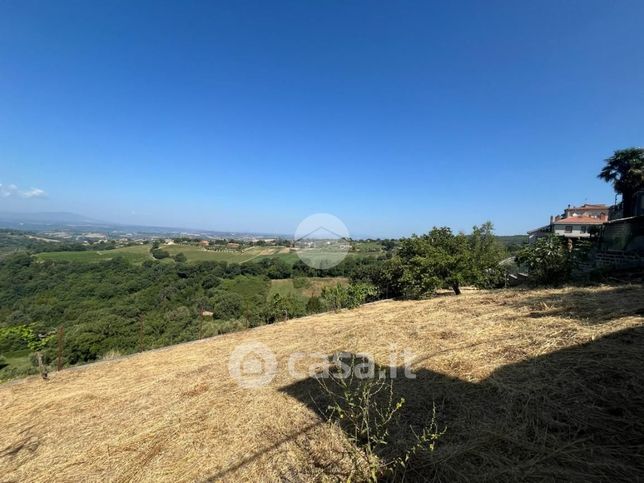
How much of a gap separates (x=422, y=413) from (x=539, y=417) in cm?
79

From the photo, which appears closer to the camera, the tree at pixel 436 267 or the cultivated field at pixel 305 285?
the tree at pixel 436 267

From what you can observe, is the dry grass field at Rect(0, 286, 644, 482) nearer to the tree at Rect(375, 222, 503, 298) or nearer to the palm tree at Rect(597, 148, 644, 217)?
the tree at Rect(375, 222, 503, 298)

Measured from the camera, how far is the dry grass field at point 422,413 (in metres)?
1.86

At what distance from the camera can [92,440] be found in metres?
2.88

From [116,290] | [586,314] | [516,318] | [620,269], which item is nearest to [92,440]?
[516,318]

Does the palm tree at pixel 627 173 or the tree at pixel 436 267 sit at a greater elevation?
the palm tree at pixel 627 173

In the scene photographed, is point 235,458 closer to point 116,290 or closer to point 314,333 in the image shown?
point 314,333

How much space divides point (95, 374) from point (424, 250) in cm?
1083

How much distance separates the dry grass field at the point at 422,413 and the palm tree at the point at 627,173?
20674 millimetres

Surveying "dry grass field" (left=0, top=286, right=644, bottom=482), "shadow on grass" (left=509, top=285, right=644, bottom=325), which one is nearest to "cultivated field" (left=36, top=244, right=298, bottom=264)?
"shadow on grass" (left=509, top=285, right=644, bottom=325)

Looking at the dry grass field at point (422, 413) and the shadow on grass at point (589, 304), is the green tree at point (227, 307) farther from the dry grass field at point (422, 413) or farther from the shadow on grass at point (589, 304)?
the shadow on grass at point (589, 304)

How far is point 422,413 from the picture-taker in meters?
2.42

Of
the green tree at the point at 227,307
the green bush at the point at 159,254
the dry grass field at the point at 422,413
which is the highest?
the dry grass field at the point at 422,413

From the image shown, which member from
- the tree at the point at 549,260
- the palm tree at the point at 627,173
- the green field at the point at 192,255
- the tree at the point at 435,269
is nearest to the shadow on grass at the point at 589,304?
the tree at the point at 549,260
